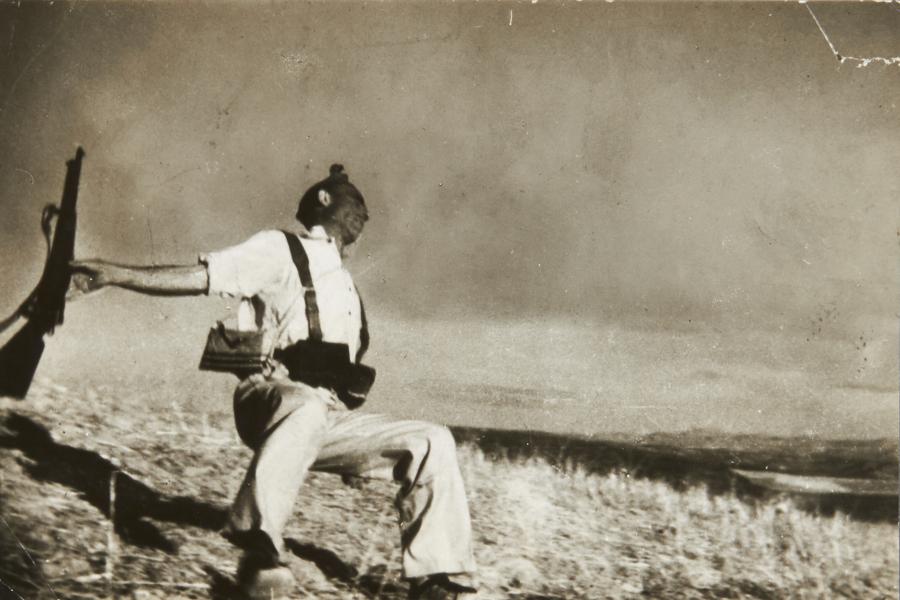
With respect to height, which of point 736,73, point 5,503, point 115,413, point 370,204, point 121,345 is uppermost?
point 736,73

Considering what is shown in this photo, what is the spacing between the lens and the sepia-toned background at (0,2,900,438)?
3410 mm

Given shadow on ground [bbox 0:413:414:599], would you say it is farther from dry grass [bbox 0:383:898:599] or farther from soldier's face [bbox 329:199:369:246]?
soldier's face [bbox 329:199:369:246]

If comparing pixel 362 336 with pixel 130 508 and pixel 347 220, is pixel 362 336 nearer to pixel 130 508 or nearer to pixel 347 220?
pixel 347 220

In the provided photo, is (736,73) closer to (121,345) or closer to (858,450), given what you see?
(858,450)

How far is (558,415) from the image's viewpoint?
3.40 m

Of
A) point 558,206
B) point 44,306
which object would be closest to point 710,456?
point 558,206

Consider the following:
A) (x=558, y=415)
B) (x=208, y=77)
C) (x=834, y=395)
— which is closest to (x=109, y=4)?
(x=208, y=77)

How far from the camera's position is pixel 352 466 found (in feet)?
10.7

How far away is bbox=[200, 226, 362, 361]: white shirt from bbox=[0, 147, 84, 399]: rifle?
2.05ft

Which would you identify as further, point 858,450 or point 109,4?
point 109,4

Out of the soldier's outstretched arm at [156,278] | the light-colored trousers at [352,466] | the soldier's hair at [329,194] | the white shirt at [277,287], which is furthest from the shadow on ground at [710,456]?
the soldier's outstretched arm at [156,278]

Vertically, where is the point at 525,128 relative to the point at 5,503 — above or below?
above

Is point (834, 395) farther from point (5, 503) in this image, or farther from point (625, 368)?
point (5, 503)

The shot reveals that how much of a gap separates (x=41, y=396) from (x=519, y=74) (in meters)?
2.03
